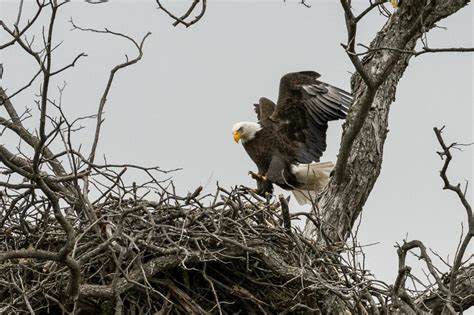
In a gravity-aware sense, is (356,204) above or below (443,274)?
above

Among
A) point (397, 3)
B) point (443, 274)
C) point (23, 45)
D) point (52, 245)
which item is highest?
point (397, 3)

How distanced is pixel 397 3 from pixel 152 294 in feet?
8.28

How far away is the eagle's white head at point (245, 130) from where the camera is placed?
927cm

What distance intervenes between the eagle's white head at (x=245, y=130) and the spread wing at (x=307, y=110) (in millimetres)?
299

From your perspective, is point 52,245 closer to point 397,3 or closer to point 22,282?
point 22,282

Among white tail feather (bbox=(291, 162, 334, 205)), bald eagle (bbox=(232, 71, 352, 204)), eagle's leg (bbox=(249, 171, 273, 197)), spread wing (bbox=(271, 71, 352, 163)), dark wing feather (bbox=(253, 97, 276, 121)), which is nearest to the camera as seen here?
spread wing (bbox=(271, 71, 352, 163))

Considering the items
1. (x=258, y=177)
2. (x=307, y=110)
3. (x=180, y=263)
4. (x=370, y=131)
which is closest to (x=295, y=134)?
(x=307, y=110)

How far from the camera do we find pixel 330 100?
8258 mm

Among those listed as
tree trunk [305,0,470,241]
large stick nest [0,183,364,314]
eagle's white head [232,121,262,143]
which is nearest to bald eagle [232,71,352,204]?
eagle's white head [232,121,262,143]

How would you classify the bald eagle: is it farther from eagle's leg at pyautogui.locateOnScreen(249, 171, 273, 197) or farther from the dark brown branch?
the dark brown branch

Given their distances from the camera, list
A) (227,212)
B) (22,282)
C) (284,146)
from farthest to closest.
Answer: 1. (284,146)
2. (227,212)
3. (22,282)

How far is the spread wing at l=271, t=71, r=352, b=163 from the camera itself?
828 centimetres

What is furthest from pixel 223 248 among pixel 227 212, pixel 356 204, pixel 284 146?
pixel 284 146

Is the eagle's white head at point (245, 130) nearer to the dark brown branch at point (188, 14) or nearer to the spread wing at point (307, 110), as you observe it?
the spread wing at point (307, 110)
